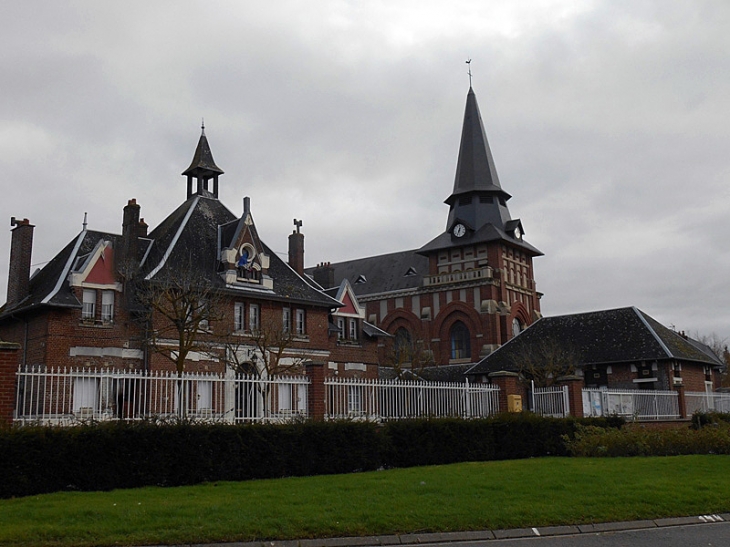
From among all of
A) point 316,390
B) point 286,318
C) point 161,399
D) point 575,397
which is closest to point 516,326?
point 286,318

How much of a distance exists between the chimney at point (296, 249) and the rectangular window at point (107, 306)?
10.3m

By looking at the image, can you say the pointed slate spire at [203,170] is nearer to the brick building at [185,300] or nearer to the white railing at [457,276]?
the brick building at [185,300]

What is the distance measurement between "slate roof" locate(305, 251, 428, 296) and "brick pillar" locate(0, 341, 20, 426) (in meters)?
46.6

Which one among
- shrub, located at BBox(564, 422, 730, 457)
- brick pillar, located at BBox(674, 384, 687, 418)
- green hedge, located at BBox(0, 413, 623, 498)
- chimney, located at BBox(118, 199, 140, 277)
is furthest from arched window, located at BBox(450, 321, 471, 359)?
green hedge, located at BBox(0, 413, 623, 498)

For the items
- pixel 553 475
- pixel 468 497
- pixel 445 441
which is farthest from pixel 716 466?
pixel 468 497

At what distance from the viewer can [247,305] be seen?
32500mm

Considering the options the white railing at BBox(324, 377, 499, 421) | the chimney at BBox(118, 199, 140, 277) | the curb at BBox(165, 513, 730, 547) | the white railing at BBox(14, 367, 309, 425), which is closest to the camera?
the curb at BBox(165, 513, 730, 547)

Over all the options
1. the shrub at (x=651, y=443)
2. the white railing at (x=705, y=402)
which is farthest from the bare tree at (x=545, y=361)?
the shrub at (x=651, y=443)

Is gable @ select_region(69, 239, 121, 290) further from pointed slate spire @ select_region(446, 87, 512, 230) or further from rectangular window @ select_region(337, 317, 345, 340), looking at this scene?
pointed slate spire @ select_region(446, 87, 512, 230)

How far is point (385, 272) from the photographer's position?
208 feet

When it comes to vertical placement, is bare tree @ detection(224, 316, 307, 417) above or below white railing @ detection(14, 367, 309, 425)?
above

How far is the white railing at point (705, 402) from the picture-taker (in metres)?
32.4

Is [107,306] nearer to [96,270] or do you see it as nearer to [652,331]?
[96,270]

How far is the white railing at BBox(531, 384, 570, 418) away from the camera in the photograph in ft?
80.2
